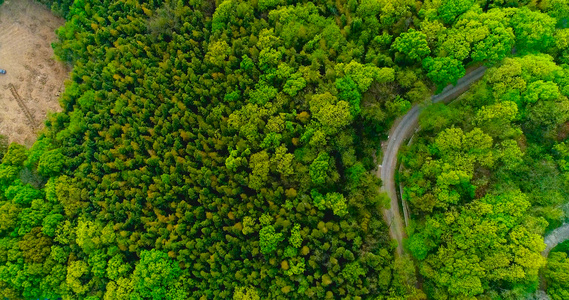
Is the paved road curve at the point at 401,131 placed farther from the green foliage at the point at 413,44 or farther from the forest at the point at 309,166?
the green foliage at the point at 413,44

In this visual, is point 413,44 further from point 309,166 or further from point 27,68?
point 27,68

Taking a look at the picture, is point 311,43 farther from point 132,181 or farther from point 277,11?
point 132,181

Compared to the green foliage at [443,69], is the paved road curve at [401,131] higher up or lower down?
lower down

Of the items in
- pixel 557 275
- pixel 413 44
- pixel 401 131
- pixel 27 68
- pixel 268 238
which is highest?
pixel 27 68

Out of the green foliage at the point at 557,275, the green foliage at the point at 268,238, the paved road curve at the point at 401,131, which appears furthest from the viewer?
the paved road curve at the point at 401,131

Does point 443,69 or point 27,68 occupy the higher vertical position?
point 27,68

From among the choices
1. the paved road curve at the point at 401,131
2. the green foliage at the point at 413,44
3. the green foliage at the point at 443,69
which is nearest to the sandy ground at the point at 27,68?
the paved road curve at the point at 401,131

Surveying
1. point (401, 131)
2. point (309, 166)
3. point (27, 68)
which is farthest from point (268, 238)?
point (27, 68)
